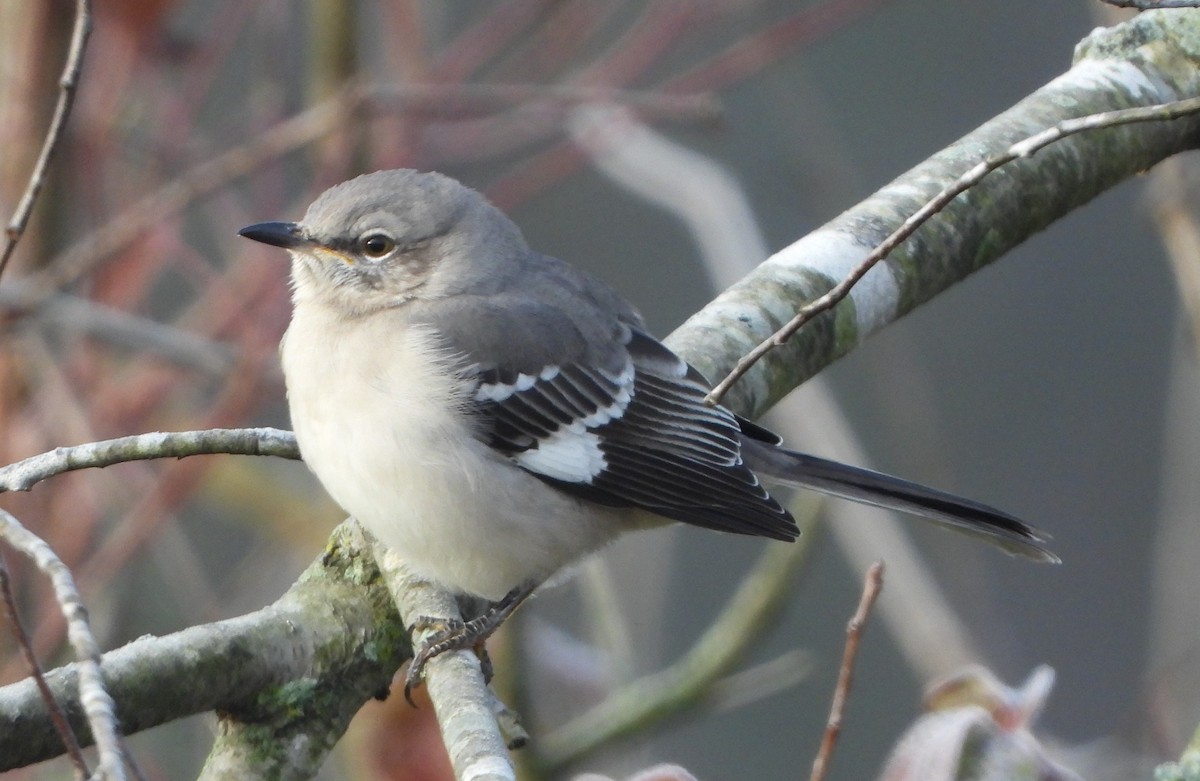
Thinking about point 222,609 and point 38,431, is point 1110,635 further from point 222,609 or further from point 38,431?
point 38,431

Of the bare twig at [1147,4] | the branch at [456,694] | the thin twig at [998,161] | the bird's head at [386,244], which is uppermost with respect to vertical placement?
the bird's head at [386,244]

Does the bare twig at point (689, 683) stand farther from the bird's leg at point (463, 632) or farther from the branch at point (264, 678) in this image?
the branch at point (264, 678)

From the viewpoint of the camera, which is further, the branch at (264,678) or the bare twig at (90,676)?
the branch at (264,678)

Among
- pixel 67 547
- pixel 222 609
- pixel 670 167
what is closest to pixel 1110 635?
pixel 670 167

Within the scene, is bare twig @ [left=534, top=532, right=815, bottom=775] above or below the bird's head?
below

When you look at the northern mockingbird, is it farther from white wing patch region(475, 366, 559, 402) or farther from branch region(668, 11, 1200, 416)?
branch region(668, 11, 1200, 416)

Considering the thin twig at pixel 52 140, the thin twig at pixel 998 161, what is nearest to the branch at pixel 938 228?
the thin twig at pixel 998 161

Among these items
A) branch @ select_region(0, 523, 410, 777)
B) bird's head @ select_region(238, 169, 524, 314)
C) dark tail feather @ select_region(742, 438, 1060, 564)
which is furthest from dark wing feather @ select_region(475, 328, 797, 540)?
branch @ select_region(0, 523, 410, 777)

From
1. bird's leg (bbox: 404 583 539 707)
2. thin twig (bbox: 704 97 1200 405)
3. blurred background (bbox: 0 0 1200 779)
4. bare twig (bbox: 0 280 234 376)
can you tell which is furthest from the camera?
blurred background (bbox: 0 0 1200 779)
